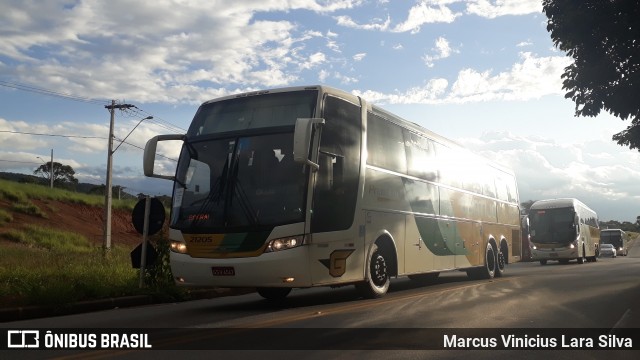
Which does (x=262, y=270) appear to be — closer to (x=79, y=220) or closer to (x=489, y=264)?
(x=489, y=264)

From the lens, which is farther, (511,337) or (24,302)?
(24,302)

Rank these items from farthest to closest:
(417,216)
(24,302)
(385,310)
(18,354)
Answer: (417,216), (24,302), (385,310), (18,354)

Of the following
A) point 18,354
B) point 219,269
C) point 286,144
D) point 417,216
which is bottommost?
point 18,354

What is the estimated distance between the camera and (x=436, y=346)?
22.9 ft

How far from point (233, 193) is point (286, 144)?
1186 millimetres

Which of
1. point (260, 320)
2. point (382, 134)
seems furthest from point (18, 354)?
point (382, 134)

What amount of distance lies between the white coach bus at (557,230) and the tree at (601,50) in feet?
63.3

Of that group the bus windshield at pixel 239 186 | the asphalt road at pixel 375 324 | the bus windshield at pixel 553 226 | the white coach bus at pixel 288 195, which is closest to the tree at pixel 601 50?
the asphalt road at pixel 375 324

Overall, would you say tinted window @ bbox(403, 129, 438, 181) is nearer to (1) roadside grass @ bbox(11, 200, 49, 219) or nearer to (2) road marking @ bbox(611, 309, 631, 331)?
(2) road marking @ bbox(611, 309, 631, 331)

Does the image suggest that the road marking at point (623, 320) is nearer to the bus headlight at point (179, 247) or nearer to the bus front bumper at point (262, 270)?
the bus front bumper at point (262, 270)

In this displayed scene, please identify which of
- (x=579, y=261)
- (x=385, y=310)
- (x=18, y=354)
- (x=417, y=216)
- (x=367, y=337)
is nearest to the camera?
(x=18, y=354)

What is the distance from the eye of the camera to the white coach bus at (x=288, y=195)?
33.9 ft

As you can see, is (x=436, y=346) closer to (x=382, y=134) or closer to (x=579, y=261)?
(x=382, y=134)

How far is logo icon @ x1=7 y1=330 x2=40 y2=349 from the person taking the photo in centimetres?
752
